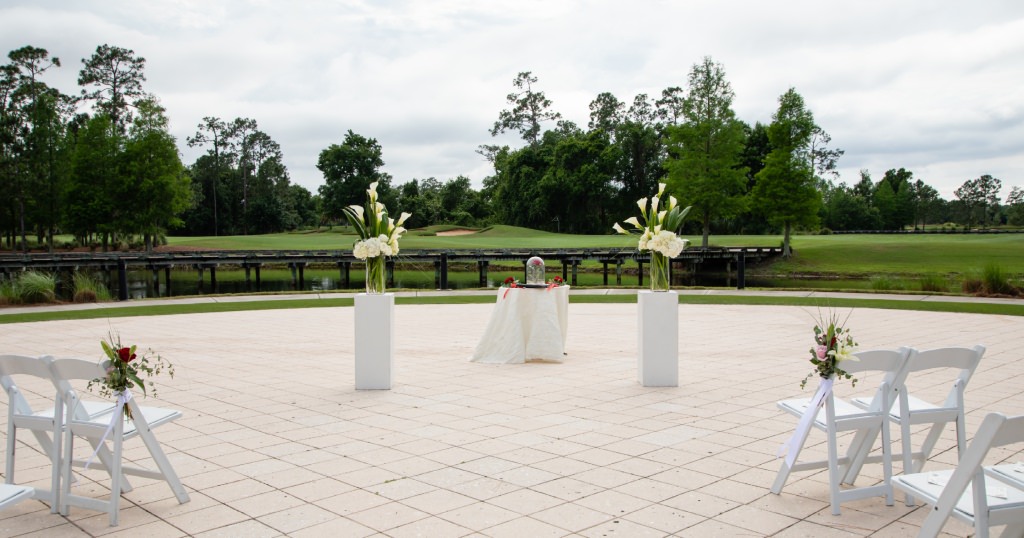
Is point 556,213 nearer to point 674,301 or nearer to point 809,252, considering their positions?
point 809,252

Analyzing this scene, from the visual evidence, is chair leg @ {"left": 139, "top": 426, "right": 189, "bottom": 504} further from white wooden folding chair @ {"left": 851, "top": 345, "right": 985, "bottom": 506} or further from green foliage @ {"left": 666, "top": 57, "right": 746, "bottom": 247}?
green foliage @ {"left": 666, "top": 57, "right": 746, "bottom": 247}

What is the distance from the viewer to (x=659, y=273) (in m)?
8.64

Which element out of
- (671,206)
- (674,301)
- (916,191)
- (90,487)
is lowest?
(90,487)

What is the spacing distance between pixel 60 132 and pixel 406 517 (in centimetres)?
6399

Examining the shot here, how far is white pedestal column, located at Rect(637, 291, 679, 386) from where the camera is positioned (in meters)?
8.42

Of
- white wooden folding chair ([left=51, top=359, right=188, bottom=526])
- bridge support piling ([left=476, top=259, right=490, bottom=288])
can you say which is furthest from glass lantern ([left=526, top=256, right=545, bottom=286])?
bridge support piling ([left=476, top=259, right=490, bottom=288])

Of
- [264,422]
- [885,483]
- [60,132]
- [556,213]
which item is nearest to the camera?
[885,483]

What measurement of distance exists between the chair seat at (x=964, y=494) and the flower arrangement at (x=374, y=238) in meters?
6.02

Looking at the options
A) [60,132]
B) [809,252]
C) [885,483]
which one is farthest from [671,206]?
[60,132]

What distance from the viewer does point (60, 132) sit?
189 ft

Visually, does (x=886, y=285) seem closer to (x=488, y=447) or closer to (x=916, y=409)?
(x=916, y=409)

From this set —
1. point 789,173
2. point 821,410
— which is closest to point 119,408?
point 821,410

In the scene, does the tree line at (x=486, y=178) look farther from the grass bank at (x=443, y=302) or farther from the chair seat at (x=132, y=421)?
the chair seat at (x=132, y=421)

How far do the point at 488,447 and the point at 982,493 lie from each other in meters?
3.74
